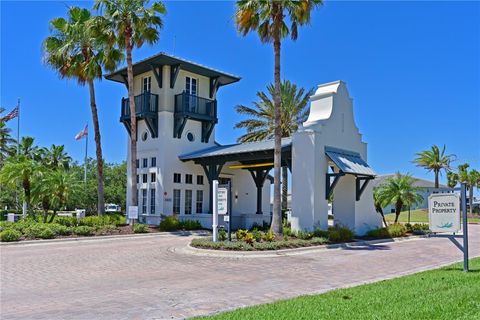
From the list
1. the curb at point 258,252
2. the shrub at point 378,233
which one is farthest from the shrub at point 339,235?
the shrub at point 378,233

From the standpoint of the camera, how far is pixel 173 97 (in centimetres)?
2905

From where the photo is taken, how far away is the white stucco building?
21609 mm

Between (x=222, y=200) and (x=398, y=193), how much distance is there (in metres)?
13.1

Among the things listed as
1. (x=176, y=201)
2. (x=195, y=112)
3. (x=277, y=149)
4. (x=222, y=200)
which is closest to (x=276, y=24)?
(x=277, y=149)

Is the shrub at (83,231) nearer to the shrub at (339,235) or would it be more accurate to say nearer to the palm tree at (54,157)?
the shrub at (339,235)

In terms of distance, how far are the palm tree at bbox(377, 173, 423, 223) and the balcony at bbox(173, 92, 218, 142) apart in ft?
38.5

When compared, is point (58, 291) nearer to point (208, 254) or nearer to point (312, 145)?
point (208, 254)

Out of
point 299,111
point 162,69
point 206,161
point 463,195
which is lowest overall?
point 463,195

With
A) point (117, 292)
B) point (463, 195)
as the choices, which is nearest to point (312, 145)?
point (463, 195)

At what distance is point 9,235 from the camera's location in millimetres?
18422

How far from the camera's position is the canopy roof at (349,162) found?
20.9 m

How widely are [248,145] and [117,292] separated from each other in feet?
59.1

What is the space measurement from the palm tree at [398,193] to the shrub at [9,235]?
18754 mm

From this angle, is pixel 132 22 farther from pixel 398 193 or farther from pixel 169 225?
pixel 398 193
